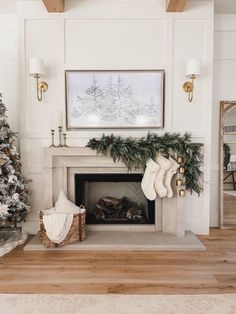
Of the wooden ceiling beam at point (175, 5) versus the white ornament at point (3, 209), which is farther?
the wooden ceiling beam at point (175, 5)

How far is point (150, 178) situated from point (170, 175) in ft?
0.77

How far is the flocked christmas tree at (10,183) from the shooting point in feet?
9.56

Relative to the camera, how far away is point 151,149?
3049mm

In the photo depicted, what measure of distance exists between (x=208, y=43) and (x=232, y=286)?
2631mm

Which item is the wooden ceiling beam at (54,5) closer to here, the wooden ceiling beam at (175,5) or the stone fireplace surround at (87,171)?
the wooden ceiling beam at (175,5)

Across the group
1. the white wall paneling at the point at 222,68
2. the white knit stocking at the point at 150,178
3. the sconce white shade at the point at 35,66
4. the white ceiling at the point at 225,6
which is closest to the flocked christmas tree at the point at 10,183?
the sconce white shade at the point at 35,66

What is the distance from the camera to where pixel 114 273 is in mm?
2369

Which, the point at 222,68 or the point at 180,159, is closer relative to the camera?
the point at 180,159

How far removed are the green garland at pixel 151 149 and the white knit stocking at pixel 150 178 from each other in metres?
0.08

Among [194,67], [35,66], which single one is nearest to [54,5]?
[35,66]
